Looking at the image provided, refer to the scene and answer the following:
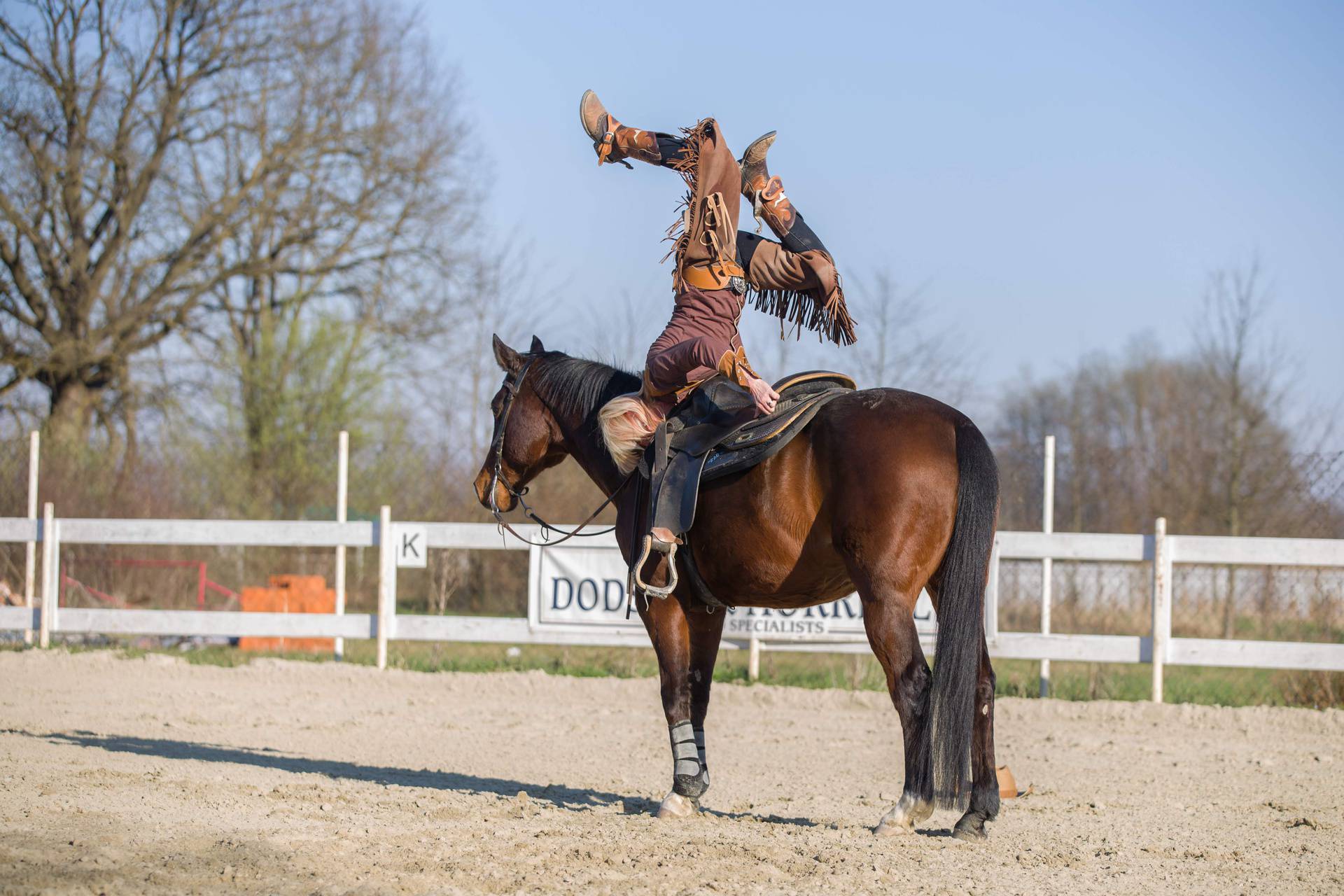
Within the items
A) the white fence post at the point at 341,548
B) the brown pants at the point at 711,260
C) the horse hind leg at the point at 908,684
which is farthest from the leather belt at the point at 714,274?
the white fence post at the point at 341,548

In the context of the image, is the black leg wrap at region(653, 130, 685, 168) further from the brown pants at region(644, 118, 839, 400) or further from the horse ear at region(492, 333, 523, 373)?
the horse ear at region(492, 333, 523, 373)

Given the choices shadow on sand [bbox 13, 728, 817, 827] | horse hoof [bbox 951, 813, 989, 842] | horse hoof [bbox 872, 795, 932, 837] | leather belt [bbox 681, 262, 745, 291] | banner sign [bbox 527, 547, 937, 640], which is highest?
leather belt [bbox 681, 262, 745, 291]

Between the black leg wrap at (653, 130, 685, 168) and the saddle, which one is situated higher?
A: the black leg wrap at (653, 130, 685, 168)

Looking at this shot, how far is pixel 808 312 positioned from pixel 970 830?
7.65 ft

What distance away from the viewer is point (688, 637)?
18.0 ft

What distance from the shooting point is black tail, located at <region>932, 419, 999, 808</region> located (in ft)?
14.9

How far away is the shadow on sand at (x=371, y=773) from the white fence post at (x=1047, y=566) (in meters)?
5.39

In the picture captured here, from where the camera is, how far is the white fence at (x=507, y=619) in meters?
9.62

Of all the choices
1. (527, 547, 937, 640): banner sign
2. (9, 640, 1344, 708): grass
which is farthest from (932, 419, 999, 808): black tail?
(9, 640, 1344, 708): grass

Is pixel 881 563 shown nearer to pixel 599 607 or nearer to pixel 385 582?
pixel 599 607

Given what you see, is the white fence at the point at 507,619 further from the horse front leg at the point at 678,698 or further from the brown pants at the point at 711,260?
the brown pants at the point at 711,260

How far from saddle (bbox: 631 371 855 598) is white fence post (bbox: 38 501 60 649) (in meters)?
8.92

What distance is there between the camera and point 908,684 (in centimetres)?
463

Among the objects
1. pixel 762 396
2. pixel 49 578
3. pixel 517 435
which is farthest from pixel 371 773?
pixel 49 578
